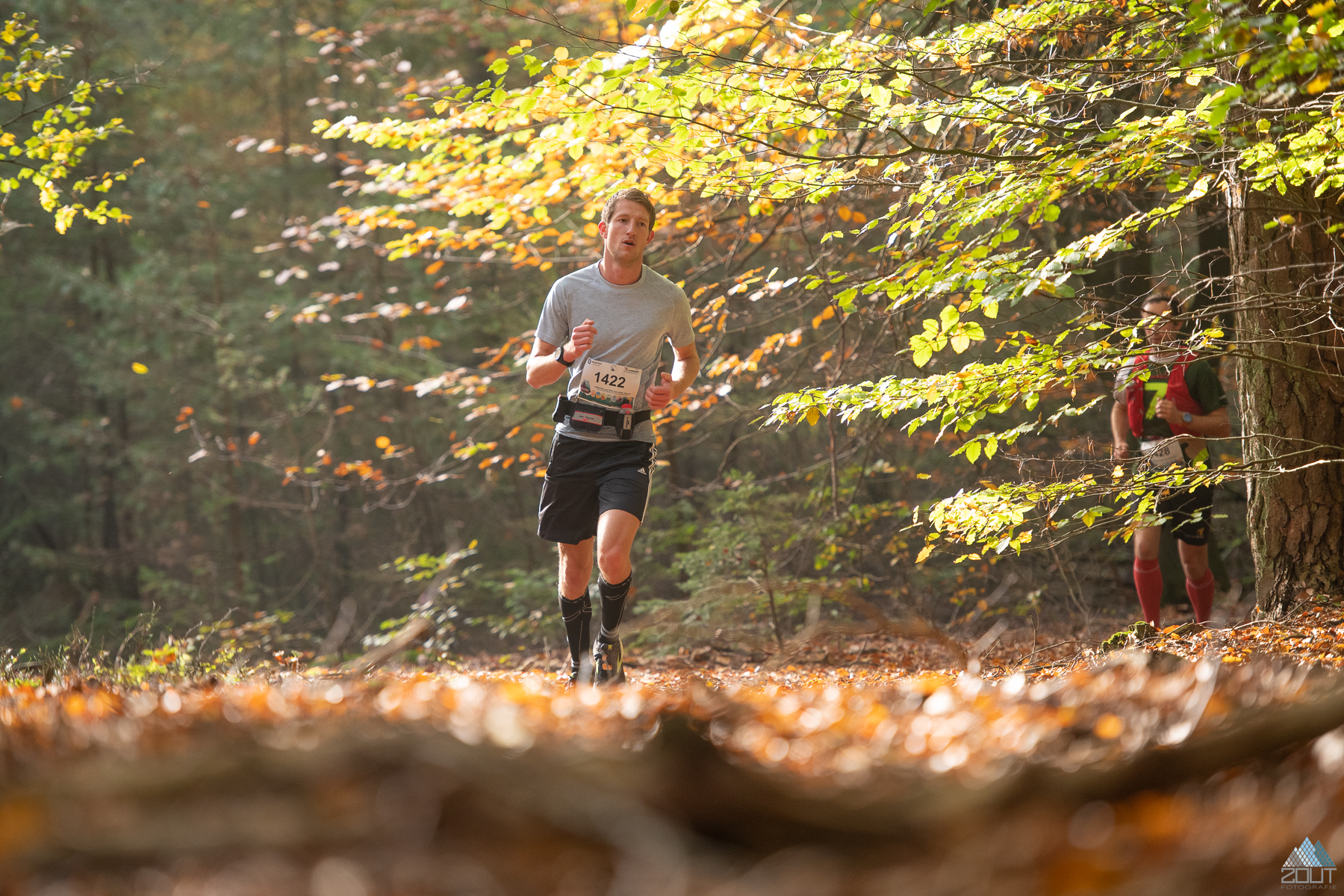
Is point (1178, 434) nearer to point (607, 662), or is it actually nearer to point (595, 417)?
point (595, 417)

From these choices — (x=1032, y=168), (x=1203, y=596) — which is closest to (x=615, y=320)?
(x=1032, y=168)

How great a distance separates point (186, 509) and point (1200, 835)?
20.5 meters

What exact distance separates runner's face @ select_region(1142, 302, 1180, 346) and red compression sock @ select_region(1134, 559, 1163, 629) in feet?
5.58

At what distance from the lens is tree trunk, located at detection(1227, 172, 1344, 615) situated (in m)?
5.32

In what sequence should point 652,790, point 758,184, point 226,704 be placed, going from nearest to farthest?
point 652,790, point 226,704, point 758,184

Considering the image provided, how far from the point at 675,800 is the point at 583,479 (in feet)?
11.8

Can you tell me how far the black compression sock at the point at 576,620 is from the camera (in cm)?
518

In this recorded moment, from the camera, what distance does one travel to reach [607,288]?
16.4 ft

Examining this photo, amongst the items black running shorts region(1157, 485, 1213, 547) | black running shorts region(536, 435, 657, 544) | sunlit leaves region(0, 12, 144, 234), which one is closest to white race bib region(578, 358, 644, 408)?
black running shorts region(536, 435, 657, 544)

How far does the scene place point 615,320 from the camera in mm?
4926

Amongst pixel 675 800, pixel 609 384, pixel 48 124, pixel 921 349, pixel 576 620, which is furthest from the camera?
pixel 48 124

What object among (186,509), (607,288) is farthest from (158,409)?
(607,288)

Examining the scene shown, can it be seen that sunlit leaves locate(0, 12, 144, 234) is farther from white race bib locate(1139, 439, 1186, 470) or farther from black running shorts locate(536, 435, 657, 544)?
white race bib locate(1139, 439, 1186, 470)

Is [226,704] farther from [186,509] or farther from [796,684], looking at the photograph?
[186,509]
